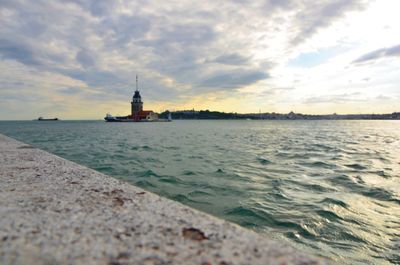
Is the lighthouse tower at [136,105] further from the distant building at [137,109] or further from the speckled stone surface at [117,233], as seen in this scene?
the speckled stone surface at [117,233]

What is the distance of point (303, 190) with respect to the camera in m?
6.03

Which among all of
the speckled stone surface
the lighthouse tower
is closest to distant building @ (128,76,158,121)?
the lighthouse tower

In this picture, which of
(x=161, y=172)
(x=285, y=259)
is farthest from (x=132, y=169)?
(x=285, y=259)

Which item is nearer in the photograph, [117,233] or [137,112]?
[117,233]

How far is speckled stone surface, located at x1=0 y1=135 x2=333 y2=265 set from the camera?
3.28ft

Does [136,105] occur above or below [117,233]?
above

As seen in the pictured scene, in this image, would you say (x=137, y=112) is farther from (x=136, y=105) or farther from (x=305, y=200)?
(x=305, y=200)

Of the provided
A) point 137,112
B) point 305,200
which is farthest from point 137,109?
point 305,200

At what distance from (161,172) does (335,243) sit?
19.3 ft

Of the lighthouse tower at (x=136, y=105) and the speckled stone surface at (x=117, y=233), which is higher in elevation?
the lighthouse tower at (x=136, y=105)

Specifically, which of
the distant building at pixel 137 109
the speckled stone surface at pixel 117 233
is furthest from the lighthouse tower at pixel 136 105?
the speckled stone surface at pixel 117 233

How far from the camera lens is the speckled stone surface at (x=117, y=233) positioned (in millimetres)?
1001

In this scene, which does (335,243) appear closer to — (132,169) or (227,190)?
(227,190)

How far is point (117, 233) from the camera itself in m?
1.19
